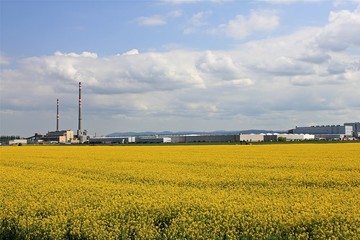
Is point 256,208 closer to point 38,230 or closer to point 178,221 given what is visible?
point 178,221

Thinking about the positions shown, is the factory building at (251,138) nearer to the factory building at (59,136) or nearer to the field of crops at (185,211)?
the factory building at (59,136)

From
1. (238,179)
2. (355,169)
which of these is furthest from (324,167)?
(238,179)

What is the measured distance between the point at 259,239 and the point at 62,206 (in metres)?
6.45

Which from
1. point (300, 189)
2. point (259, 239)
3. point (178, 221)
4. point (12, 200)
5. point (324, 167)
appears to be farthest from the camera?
point (324, 167)

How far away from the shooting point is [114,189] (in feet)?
55.6

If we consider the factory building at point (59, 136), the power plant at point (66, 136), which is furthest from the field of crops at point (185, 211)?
the factory building at point (59, 136)

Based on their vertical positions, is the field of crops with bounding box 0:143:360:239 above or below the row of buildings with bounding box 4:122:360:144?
below

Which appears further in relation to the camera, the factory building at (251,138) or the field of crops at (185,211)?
the factory building at (251,138)

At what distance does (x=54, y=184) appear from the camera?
19.0 m

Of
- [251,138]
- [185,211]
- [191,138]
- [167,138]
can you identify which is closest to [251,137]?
[251,138]

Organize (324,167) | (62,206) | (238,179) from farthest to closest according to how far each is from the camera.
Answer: (324,167), (238,179), (62,206)

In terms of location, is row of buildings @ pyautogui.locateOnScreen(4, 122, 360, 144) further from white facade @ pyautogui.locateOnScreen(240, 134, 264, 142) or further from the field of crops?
the field of crops

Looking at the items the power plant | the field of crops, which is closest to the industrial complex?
the power plant

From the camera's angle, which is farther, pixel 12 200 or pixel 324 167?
pixel 324 167
